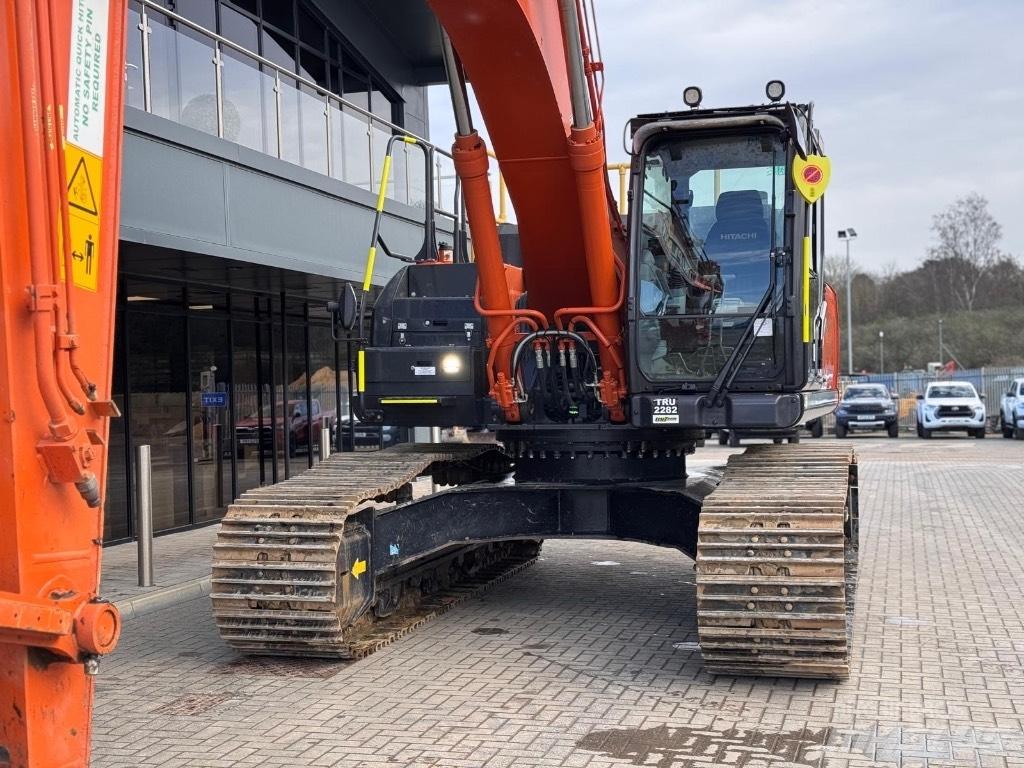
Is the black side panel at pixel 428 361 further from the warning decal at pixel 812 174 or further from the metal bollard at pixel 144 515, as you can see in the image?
the warning decal at pixel 812 174

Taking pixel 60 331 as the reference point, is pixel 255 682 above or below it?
below

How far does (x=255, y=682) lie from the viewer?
22.9 ft

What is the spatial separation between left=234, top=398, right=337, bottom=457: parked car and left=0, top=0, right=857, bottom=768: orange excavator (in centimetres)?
653

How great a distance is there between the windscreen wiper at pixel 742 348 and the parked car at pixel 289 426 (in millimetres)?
9248

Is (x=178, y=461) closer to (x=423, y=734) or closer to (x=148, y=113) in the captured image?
(x=148, y=113)

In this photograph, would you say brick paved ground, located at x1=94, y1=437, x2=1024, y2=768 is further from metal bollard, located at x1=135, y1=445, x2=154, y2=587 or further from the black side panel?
the black side panel

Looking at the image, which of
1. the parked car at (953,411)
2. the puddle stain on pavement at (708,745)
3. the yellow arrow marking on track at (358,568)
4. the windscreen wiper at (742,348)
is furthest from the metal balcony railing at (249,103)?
the parked car at (953,411)

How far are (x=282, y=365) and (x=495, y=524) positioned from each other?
873 cm

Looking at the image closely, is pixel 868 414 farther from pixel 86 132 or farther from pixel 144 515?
pixel 86 132

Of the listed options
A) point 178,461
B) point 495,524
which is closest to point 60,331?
point 495,524

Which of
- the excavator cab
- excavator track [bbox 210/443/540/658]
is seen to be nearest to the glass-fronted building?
excavator track [bbox 210/443/540/658]

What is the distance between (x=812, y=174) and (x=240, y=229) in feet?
20.0

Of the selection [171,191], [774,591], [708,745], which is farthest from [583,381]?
[171,191]

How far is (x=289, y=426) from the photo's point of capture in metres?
16.9
